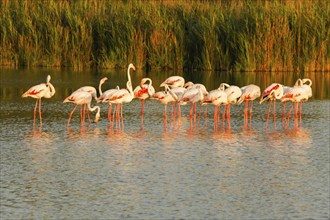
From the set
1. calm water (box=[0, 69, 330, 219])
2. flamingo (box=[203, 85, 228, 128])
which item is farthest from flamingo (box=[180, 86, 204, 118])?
calm water (box=[0, 69, 330, 219])

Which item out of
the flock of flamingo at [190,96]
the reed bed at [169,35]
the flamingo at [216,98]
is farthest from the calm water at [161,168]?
the reed bed at [169,35]

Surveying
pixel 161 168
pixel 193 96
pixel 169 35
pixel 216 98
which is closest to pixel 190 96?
pixel 193 96

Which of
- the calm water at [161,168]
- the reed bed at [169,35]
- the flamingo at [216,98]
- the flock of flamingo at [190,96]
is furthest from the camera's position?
the reed bed at [169,35]

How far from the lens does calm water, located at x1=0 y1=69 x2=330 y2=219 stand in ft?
31.9

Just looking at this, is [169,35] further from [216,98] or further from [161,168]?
[161,168]

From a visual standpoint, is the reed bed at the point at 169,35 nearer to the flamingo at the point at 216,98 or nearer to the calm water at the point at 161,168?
the calm water at the point at 161,168

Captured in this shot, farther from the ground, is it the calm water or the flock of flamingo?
the flock of flamingo

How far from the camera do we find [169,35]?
88.1 feet

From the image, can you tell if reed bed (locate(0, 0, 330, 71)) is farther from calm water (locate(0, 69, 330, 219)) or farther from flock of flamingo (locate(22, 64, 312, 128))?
flock of flamingo (locate(22, 64, 312, 128))

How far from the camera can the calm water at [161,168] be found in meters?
9.73

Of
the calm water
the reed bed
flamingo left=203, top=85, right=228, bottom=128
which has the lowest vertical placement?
the calm water

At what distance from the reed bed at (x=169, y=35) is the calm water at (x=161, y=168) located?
7.85m

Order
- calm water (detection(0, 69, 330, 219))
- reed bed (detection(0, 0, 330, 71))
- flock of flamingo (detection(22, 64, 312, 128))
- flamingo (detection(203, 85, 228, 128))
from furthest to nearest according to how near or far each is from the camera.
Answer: reed bed (detection(0, 0, 330, 71)) → flock of flamingo (detection(22, 64, 312, 128)) → flamingo (detection(203, 85, 228, 128)) → calm water (detection(0, 69, 330, 219))

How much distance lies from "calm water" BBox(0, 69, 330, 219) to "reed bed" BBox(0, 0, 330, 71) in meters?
7.85
